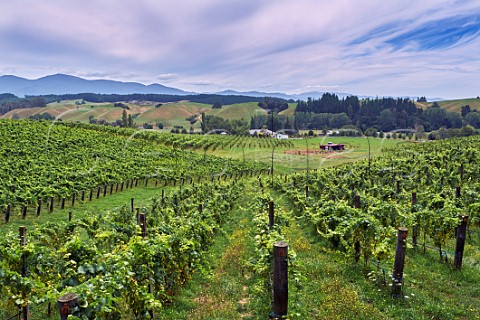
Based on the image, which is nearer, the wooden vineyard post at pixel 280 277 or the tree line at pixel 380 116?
the wooden vineyard post at pixel 280 277

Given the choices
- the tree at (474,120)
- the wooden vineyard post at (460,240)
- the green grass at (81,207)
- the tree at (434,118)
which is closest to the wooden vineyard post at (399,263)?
the wooden vineyard post at (460,240)

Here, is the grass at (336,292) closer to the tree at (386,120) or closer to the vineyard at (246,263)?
the vineyard at (246,263)

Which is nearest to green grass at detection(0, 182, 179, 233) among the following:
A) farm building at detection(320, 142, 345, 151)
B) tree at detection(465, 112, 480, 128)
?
farm building at detection(320, 142, 345, 151)

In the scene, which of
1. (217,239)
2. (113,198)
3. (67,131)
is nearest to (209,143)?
(67,131)

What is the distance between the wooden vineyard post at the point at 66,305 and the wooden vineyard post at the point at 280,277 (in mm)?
3073

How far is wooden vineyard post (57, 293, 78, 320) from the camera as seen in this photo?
3.84 metres

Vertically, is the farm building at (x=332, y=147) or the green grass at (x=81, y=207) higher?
the farm building at (x=332, y=147)

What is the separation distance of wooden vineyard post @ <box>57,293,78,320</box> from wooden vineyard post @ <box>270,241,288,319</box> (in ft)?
10.1

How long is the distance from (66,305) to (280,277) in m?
3.34

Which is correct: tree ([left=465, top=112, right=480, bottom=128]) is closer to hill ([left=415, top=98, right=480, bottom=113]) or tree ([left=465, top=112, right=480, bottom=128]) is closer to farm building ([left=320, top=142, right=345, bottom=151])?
hill ([left=415, top=98, right=480, bottom=113])

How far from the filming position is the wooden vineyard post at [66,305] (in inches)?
151

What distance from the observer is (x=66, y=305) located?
3.87m

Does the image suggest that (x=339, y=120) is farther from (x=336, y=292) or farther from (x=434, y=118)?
(x=336, y=292)

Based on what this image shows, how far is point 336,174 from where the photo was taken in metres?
29.5
